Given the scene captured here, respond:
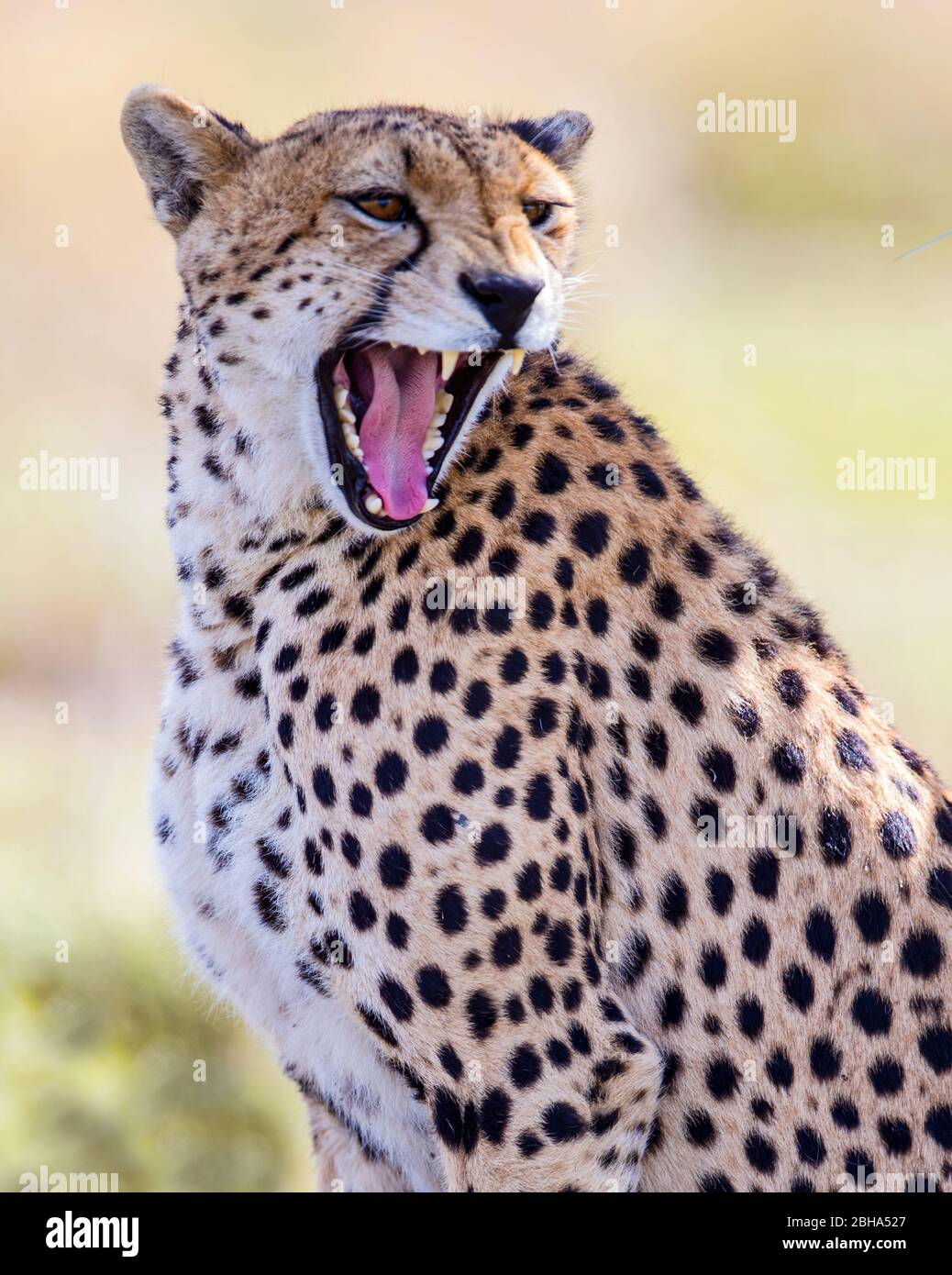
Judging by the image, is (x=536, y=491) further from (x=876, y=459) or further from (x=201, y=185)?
(x=876, y=459)

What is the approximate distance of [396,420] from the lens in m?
3.80

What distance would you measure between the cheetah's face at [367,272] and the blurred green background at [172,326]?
8.41 ft


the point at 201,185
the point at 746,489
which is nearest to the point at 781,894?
the point at 201,185

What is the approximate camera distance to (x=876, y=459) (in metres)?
13.3

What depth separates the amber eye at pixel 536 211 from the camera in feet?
12.9

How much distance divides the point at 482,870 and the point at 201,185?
164 cm

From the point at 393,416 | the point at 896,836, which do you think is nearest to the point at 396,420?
the point at 393,416

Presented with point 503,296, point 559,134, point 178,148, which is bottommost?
point 503,296

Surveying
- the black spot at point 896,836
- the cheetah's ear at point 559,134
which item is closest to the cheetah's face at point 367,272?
the cheetah's ear at point 559,134

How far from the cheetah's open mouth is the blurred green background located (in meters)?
2.58

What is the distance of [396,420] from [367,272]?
0.33 m

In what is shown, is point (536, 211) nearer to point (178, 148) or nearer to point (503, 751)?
point (178, 148)

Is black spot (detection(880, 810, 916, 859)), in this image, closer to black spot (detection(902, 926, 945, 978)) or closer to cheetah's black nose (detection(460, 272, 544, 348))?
black spot (detection(902, 926, 945, 978))

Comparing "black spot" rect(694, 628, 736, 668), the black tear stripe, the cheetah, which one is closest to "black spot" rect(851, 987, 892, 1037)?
the cheetah
